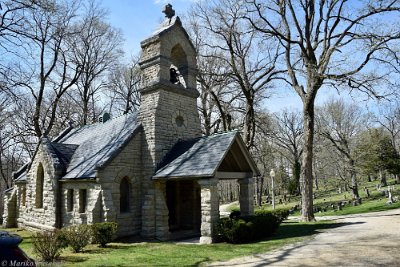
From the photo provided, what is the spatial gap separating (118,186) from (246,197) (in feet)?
18.8

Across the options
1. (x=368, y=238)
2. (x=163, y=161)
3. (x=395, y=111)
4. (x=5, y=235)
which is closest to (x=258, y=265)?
(x=368, y=238)

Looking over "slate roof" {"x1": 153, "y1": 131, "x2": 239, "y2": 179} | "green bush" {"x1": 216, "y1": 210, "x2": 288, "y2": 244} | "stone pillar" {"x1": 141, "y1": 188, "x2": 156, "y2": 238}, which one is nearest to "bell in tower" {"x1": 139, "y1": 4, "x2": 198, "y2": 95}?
"slate roof" {"x1": 153, "y1": 131, "x2": 239, "y2": 179}

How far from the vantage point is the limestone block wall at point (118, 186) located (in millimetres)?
14242

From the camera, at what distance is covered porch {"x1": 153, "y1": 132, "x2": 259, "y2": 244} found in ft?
42.7

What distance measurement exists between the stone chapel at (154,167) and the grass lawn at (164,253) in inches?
51.7

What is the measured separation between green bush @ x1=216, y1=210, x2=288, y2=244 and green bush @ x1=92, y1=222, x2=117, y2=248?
4.10 m

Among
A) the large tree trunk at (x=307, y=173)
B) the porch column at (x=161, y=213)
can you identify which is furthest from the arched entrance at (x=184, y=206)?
the large tree trunk at (x=307, y=173)

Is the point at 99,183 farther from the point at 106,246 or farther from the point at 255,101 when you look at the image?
the point at 255,101

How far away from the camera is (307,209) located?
1806 centimetres

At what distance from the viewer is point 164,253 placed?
1134cm

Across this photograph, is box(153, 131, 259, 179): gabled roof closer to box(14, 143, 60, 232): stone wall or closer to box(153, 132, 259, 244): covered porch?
box(153, 132, 259, 244): covered porch

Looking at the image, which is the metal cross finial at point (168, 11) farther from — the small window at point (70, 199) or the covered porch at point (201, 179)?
the small window at point (70, 199)

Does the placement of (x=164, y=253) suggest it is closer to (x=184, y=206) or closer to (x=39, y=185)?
(x=184, y=206)

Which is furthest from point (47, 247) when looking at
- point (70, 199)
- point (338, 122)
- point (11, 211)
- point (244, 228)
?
point (338, 122)
